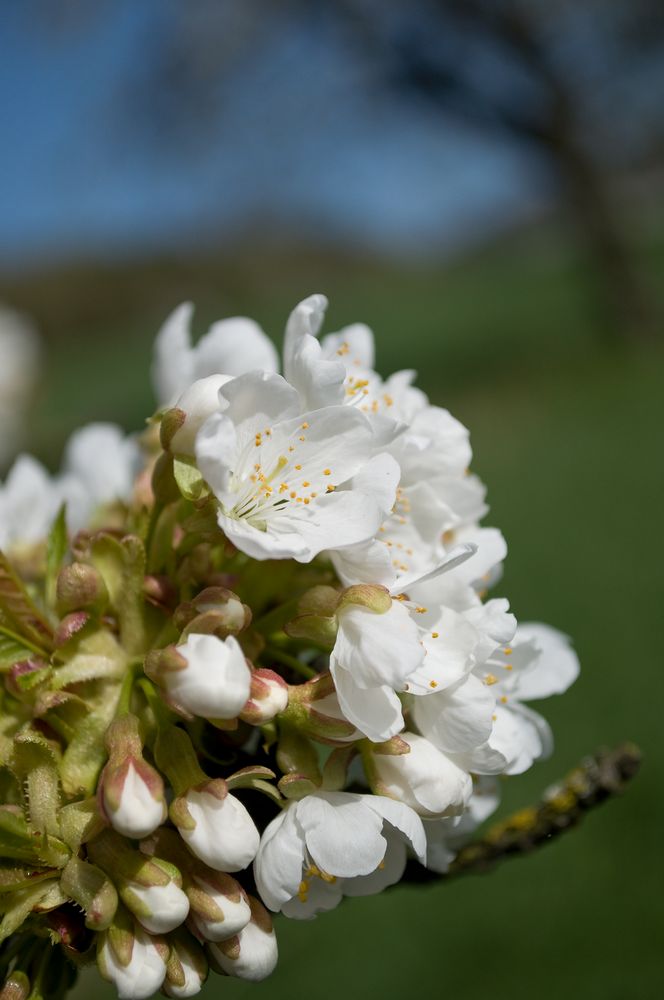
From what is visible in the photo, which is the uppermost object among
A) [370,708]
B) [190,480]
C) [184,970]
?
[190,480]

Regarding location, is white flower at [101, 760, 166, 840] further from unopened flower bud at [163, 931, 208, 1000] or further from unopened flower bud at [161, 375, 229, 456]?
unopened flower bud at [161, 375, 229, 456]

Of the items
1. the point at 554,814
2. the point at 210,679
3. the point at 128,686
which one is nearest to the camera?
the point at 210,679

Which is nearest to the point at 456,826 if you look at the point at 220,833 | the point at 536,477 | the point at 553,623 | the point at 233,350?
the point at 220,833

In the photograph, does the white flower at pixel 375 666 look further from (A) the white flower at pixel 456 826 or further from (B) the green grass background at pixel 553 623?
(B) the green grass background at pixel 553 623

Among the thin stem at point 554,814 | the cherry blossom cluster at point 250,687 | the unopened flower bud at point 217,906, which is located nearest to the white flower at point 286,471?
the cherry blossom cluster at point 250,687

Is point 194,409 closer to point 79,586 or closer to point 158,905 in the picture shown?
point 79,586

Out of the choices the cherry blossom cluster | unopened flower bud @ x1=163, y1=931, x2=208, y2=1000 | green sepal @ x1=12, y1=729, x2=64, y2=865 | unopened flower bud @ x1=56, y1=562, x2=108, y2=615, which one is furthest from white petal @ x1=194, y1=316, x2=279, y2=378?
unopened flower bud @ x1=163, y1=931, x2=208, y2=1000

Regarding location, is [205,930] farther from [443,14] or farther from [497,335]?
[497,335]

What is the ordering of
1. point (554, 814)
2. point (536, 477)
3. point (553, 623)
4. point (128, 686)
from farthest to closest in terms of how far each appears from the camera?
point (536, 477) → point (553, 623) → point (554, 814) → point (128, 686)
